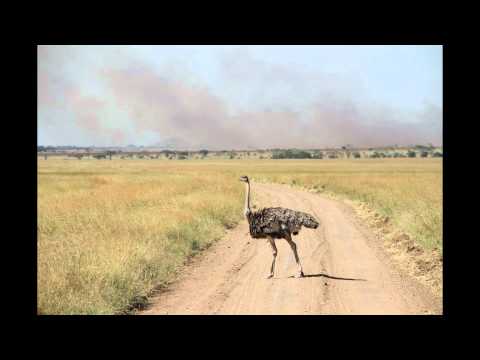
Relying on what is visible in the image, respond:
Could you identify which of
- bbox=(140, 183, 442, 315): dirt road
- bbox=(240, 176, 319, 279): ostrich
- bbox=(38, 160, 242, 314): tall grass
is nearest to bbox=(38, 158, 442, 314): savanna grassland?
bbox=(38, 160, 242, 314): tall grass

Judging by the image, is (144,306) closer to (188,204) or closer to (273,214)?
(273,214)

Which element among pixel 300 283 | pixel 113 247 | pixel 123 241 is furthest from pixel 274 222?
pixel 123 241

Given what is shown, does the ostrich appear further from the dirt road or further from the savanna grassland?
the savanna grassland

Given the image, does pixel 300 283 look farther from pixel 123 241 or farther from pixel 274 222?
pixel 123 241

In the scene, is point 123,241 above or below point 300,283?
above

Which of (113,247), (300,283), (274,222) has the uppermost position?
(274,222)

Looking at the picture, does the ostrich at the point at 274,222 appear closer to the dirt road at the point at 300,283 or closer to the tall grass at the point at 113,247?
the dirt road at the point at 300,283

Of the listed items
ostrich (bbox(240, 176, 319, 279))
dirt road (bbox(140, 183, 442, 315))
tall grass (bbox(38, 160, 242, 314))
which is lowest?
dirt road (bbox(140, 183, 442, 315))

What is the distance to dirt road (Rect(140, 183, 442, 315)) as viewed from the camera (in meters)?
8.08

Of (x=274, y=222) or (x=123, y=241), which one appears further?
(x=123, y=241)

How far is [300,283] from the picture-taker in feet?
31.4

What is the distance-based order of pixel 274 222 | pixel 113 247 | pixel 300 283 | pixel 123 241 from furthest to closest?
1. pixel 123 241
2. pixel 113 247
3. pixel 274 222
4. pixel 300 283
